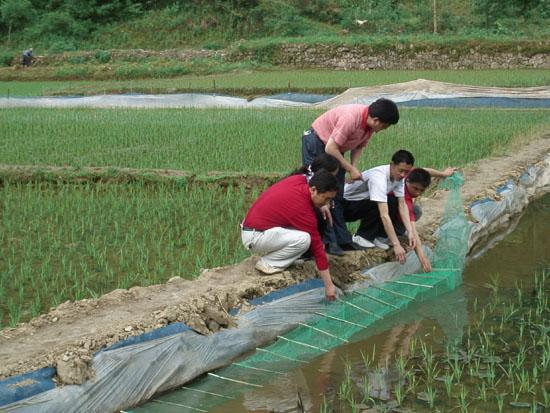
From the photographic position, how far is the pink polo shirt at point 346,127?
17.0 feet

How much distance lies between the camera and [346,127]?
5.18 metres

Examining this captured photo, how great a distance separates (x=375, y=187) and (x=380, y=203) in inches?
4.0

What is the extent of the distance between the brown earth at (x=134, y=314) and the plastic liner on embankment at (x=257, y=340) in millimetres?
76

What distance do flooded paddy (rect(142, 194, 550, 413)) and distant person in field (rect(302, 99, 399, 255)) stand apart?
644mm

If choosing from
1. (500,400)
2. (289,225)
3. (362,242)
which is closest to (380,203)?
(362,242)

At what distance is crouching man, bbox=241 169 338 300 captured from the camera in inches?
184

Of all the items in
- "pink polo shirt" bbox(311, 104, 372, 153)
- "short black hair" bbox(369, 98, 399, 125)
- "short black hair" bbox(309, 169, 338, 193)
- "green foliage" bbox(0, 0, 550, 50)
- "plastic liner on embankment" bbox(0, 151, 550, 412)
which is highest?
"green foliage" bbox(0, 0, 550, 50)

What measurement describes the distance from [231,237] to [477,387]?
105 inches

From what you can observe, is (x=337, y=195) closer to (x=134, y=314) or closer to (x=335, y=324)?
(x=335, y=324)

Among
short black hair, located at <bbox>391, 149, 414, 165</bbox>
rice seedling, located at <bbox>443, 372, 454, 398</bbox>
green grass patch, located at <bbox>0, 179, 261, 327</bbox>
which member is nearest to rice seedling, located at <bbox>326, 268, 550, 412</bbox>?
rice seedling, located at <bbox>443, 372, 454, 398</bbox>

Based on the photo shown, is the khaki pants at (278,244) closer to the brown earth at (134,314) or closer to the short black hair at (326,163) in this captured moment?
the brown earth at (134,314)

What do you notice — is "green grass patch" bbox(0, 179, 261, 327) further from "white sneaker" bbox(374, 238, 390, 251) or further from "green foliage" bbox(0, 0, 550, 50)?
"green foliage" bbox(0, 0, 550, 50)

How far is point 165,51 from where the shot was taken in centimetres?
2484

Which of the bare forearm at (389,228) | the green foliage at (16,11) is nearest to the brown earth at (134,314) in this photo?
the bare forearm at (389,228)
